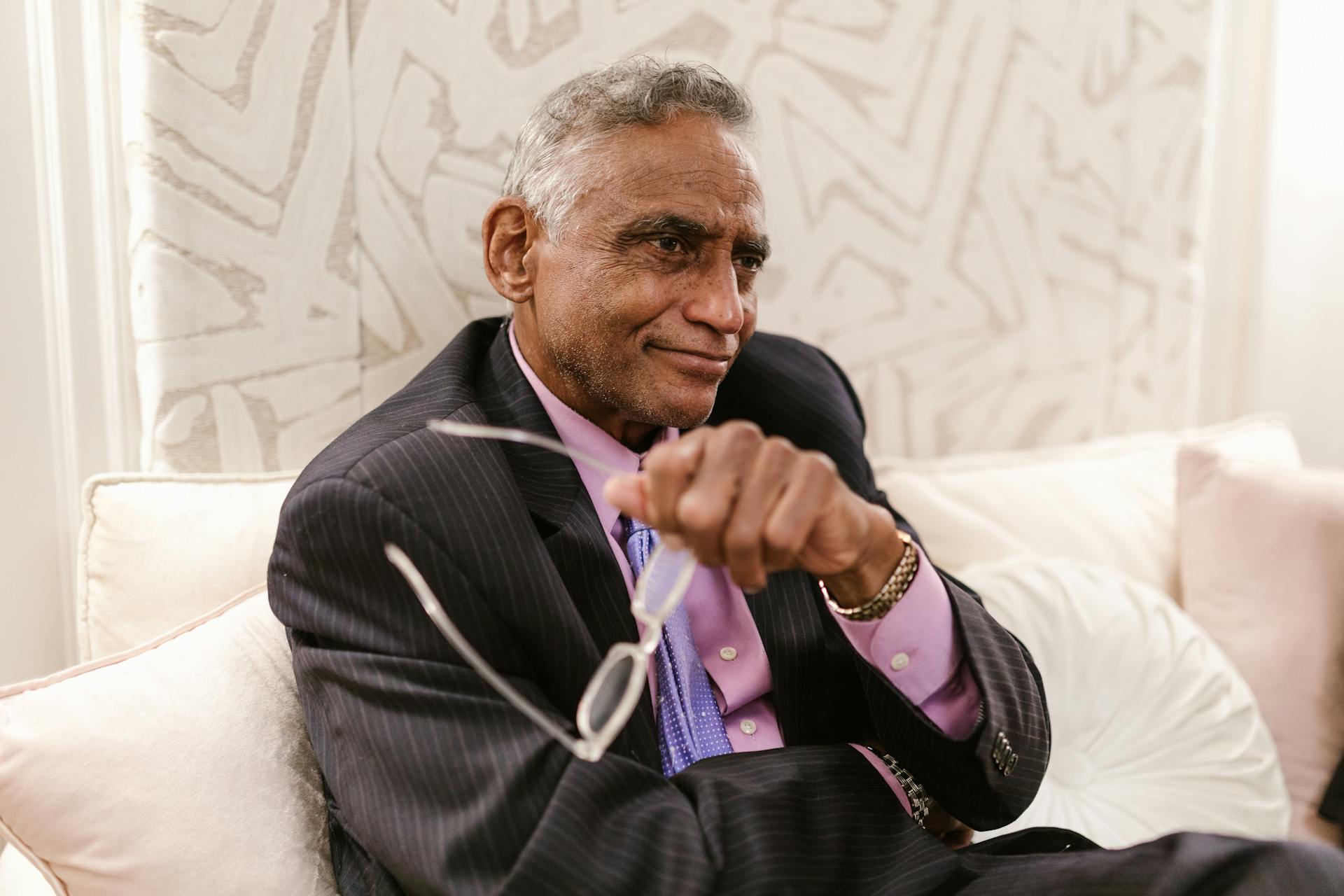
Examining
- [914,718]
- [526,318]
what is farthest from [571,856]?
[526,318]

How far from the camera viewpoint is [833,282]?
6.78ft

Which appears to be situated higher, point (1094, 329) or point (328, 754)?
point (1094, 329)

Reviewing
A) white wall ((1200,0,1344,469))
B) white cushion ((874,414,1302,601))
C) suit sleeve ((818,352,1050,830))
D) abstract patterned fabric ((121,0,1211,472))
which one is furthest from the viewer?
white wall ((1200,0,1344,469))

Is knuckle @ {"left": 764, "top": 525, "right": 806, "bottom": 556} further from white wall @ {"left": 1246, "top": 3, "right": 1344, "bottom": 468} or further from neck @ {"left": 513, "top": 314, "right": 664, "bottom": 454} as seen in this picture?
white wall @ {"left": 1246, "top": 3, "right": 1344, "bottom": 468}

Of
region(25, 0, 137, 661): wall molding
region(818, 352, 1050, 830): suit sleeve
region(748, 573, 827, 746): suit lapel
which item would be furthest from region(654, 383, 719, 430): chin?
region(25, 0, 137, 661): wall molding

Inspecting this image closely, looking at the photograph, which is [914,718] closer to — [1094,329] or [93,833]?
[93,833]

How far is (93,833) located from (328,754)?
233mm

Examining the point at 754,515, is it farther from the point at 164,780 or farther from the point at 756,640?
the point at 164,780

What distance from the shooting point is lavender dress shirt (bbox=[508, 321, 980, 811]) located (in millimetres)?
1214

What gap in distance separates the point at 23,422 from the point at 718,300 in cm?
100

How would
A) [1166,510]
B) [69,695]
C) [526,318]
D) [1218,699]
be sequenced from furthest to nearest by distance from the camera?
[1166,510] < [1218,699] < [526,318] < [69,695]

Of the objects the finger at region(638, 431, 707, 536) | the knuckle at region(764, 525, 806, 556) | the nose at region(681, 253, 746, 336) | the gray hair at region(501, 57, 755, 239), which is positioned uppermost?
the gray hair at region(501, 57, 755, 239)

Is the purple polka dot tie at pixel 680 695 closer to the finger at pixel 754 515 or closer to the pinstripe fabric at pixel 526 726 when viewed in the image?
the pinstripe fabric at pixel 526 726

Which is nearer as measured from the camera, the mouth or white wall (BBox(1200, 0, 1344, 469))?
the mouth
